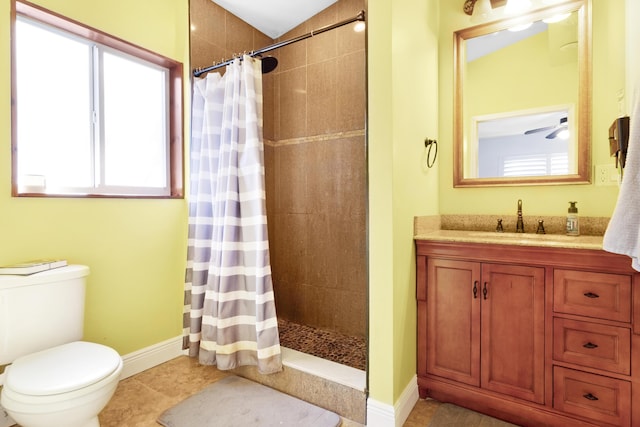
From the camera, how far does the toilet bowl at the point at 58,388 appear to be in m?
1.22

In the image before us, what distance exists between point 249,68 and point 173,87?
74 centimetres

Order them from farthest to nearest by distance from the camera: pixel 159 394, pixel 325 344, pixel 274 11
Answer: pixel 274 11 < pixel 325 344 < pixel 159 394

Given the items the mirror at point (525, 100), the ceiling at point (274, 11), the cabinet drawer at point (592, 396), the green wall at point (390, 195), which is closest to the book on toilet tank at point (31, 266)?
the green wall at point (390, 195)

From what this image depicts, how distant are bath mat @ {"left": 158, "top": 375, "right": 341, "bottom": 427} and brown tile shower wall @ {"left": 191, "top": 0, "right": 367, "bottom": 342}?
0.92 m

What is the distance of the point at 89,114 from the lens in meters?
2.00

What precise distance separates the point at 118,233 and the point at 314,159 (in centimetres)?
153

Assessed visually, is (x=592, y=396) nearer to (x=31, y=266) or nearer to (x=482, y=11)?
(x=482, y=11)

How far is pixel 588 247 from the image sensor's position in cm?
142

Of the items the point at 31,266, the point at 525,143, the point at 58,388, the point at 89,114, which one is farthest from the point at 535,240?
the point at 89,114

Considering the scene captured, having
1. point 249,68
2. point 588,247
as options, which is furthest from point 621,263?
point 249,68

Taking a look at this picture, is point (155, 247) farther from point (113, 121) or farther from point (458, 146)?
point (458, 146)

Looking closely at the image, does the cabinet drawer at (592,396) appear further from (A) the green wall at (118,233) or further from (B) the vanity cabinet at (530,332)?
(A) the green wall at (118,233)

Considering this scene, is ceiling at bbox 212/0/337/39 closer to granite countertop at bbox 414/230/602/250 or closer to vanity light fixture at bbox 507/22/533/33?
vanity light fixture at bbox 507/22/533/33

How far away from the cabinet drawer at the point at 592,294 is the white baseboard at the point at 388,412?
2.82 feet
